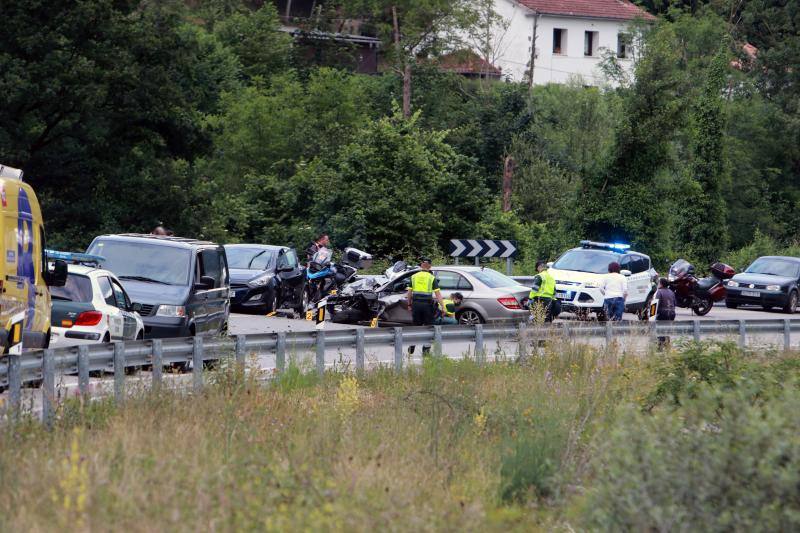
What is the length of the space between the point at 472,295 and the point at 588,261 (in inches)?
266

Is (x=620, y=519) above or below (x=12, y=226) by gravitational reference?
below

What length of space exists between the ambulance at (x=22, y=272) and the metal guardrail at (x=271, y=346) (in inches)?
28.2

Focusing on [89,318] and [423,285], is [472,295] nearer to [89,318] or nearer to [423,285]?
[423,285]

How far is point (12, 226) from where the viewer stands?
13828mm

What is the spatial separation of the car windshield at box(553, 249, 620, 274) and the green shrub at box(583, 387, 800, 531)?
22373mm

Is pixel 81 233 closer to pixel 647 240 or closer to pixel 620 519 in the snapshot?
pixel 647 240

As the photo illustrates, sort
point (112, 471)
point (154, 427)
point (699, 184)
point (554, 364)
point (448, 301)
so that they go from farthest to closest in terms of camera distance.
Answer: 1. point (699, 184)
2. point (448, 301)
3. point (554, 364)
4. point (154, 427)
5. point (112, 471)

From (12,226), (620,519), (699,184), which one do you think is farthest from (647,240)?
(620,519)

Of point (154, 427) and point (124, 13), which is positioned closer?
point (154, 427)

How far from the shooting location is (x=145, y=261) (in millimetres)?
20812

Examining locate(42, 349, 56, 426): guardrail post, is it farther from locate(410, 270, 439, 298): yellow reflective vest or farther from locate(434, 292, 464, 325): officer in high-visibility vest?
locate(434, 292, 464, 325): officer in high-visibility vest

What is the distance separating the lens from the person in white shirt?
25469 mm

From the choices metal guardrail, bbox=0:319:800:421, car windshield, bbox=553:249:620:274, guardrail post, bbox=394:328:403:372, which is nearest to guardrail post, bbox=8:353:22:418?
metal guardrail, bbox=0:319:800:421

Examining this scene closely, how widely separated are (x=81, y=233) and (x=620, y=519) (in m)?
33.5
